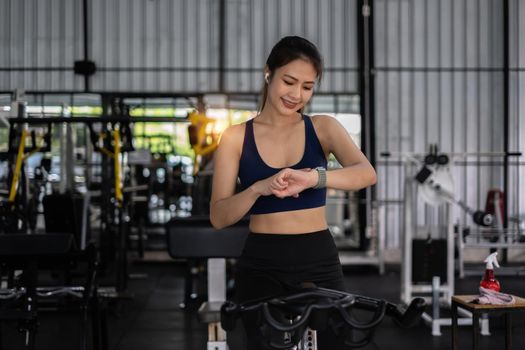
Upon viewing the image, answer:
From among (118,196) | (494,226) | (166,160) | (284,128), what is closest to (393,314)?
(284,128)

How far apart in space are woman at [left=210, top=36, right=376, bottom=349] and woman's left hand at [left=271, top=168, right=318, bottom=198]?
0.46 feet

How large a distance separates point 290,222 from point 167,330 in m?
3.21

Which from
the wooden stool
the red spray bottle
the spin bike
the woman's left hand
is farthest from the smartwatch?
the red spray bottle

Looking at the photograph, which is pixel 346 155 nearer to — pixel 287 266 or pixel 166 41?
pixel 287 266

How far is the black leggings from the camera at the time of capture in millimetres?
1659

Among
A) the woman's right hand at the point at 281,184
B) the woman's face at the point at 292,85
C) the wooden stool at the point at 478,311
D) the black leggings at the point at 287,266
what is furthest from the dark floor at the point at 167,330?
the woman's right hand at the point at 281,184

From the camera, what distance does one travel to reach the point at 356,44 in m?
8.00

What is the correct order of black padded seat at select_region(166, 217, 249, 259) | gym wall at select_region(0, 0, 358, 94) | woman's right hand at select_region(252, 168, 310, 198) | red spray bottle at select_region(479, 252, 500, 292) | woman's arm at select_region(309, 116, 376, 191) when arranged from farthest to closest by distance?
gym wall at select_region(0, 0, 358, 94) < red spray bottle at select_region(479, 252, 500, 292) < black padded seat at select_region(166, 217, 249, 259) < woman's arm at select_region(309, 116, 376, 191) < woman's right hand at select_region(252, 168, 310, 198)

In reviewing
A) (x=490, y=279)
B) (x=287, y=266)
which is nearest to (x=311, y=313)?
(x=287, y=266)

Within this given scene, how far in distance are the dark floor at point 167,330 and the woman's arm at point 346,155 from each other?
8.81 feet

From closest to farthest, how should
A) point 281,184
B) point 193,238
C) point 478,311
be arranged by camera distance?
1. point 281,184
2. point 193,238
3. point 478,311

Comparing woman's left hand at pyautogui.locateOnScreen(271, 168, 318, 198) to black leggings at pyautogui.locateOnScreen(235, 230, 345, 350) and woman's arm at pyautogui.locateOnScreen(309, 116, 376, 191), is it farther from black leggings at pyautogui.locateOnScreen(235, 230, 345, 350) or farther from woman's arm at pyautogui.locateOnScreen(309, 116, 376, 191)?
black leggings at pyautogui.locateOnScreen(235, 230, 345, 350)

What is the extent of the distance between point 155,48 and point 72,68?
0.98m

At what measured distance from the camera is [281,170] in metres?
1.62
